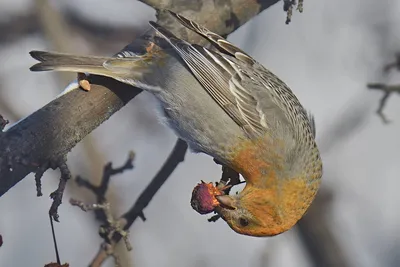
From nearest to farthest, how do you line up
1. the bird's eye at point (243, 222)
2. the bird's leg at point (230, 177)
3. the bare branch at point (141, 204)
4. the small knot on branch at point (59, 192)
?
1. the small knot on branch at point (59, 192)
2. the bare branch at point (141, 204)
3. the bird's eye at point (243, 222)
4. the bird's leg at point (230, 177)

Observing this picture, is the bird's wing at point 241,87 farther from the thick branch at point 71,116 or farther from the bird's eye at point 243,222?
the bird's eye at point 243,222

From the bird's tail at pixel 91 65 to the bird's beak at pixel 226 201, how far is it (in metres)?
0.69

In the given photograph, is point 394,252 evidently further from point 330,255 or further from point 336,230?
point 330,255

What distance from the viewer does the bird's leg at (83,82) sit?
2.87 meters

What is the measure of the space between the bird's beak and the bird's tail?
0.69 metres

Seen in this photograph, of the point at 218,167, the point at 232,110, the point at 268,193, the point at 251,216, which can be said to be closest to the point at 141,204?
the point at 251,216

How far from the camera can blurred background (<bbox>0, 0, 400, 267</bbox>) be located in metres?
5.74

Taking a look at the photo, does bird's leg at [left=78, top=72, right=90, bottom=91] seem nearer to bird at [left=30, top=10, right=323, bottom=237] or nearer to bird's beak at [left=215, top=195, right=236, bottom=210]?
bird at [left=30, top=10, right=323, bottom=237]

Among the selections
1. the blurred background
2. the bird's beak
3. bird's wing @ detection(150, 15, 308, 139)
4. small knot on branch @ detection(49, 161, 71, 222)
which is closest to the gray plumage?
bird's wing @ detection(150, 15, 308, 139)

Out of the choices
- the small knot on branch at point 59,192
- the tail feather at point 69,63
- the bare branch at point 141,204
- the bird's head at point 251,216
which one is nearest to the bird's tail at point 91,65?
the tail feather at point 69,63

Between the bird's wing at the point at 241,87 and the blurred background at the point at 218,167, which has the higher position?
the bird's wing at the point at 241,87

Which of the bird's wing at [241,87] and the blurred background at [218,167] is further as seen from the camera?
the blurred background at [218,167]

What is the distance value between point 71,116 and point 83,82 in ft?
1.01

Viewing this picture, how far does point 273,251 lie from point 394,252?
4.19ft
